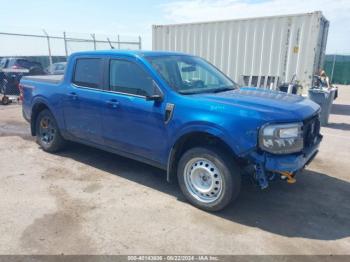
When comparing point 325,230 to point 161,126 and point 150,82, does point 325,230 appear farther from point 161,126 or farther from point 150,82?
point 150,82

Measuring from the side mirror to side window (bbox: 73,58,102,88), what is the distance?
1117 millimetres

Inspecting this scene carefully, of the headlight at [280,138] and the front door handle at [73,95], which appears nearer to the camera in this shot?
the headlight at [280,138]

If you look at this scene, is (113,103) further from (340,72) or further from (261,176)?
(340,72)

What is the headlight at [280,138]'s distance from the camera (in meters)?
3.46

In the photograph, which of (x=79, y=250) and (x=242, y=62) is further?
(x=242, y=62)

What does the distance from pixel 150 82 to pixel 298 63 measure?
6658mm

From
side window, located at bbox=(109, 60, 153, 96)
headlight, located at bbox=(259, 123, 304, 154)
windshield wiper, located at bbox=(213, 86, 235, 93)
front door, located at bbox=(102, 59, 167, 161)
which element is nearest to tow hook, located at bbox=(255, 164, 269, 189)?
headlight, located at bbox=(259, 123, 304, 154)

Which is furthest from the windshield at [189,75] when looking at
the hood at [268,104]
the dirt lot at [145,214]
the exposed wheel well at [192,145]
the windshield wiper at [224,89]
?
the dirt lot at [145,214]

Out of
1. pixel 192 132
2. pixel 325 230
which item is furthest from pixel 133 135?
pixel 325 230

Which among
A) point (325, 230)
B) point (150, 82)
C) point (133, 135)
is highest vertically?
point (150, 82)

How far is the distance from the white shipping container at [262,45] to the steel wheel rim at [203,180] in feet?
21.6

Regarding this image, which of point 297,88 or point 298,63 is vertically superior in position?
point 298,63

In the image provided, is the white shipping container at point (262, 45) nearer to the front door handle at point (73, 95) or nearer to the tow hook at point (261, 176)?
the front door handle at point (73, 95)

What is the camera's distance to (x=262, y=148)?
11.5ft
